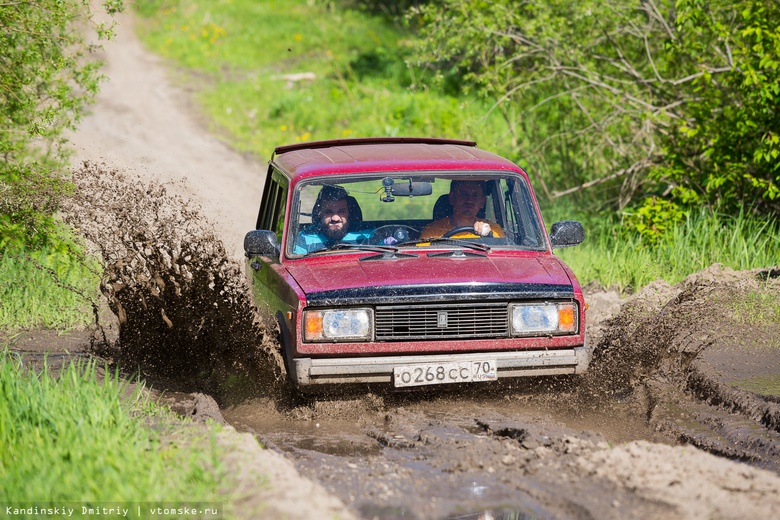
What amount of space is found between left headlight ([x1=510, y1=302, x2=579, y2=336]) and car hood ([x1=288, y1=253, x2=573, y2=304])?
3.8 inches

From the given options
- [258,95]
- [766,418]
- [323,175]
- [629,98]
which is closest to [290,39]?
[258,95]

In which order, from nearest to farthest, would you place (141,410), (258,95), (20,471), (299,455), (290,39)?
(20,471), (299,455), (141,410), (258,95), (290,39)

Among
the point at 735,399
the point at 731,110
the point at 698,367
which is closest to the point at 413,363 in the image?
Result: the point at 735,399

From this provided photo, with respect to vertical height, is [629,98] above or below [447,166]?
above

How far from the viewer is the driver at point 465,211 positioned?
266 inches

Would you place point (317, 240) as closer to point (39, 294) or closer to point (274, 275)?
point (274, 275)

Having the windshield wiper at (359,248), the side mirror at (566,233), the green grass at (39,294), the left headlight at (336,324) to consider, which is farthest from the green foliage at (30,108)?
the side mirror at (566,233)

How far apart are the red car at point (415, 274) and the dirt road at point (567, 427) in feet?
1.05

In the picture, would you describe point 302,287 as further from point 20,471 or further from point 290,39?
point 290,39

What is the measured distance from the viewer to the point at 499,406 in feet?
20.1

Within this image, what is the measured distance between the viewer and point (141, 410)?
5.67 meters

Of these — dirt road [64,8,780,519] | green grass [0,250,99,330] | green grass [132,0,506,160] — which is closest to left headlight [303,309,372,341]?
dirt road [64,8,780,519]

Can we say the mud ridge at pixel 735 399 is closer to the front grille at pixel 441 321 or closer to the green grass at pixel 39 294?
the front grille at pixel 441 321

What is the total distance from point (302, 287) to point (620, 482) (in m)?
2.27
